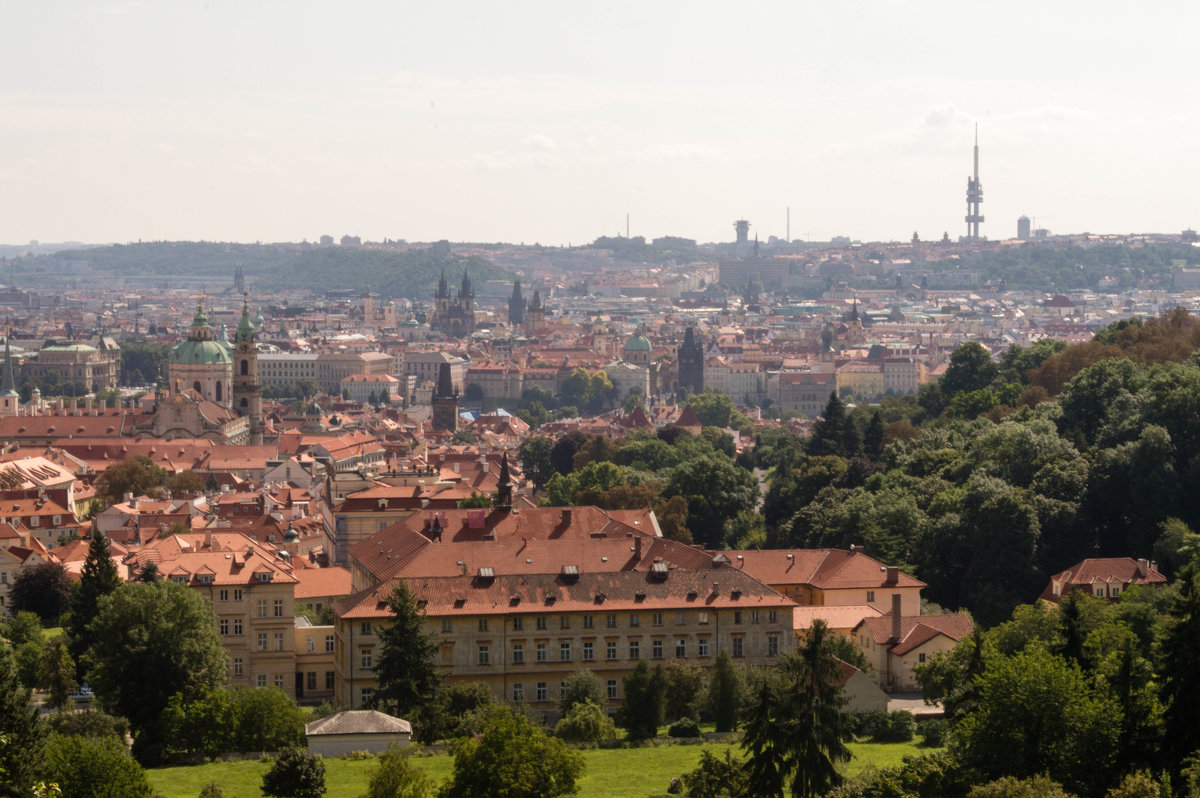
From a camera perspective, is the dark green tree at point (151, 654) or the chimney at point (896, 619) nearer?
the dark green tree at point (151, 654)

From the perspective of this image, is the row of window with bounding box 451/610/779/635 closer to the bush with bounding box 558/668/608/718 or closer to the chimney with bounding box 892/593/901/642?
the bush with bounding box 558/668/608/718

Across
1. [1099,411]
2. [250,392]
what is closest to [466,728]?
[1099,411]

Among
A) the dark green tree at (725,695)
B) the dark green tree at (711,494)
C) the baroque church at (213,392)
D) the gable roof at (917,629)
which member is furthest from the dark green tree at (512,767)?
the baroque church at (213,392)

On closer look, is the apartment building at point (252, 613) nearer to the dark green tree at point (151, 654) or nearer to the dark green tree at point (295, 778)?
the dark green tree at point (151, 654)

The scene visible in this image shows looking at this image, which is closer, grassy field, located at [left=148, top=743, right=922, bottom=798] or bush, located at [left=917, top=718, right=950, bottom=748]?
grassy field, located at [left=148, top=743, right=922, bottom=798]

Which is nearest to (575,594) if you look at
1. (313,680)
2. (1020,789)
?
(313,680)

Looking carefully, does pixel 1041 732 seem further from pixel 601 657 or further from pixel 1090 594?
pixel 1090 594

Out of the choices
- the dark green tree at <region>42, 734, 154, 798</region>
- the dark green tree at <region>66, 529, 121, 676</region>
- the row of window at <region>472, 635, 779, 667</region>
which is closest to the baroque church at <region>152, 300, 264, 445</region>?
the dark green tree at <region>66, 529, 121, 676</region>

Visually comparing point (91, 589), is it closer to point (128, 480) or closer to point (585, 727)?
point (585, 727)
